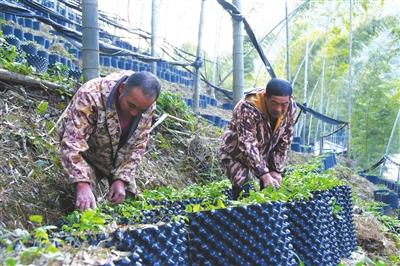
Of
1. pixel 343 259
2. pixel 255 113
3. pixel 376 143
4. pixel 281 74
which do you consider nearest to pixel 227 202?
pixel 255 113

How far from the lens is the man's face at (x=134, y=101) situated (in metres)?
3.00

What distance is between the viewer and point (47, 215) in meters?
3.45

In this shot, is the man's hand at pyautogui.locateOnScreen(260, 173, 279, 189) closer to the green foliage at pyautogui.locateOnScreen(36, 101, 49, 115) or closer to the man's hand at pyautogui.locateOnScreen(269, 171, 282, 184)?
the man's hand at pyautogui.locateOnScreen(269, 171, 282, 184)

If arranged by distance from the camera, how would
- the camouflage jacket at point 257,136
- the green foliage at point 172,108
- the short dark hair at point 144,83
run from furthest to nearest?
1. the green foliage at point 172,108
2. the camouflage jacket at point 257,136
3. the short dark hair at point 144,83

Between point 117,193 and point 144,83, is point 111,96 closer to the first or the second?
point 144,83

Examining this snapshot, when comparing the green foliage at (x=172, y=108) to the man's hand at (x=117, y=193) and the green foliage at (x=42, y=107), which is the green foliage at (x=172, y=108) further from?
the man's hand at (x=117, y=193)

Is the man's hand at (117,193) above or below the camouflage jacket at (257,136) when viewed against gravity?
below

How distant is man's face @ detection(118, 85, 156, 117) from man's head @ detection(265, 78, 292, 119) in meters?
1.07

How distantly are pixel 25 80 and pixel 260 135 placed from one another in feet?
6.88

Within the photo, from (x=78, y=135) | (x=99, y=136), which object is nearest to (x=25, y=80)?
(x=99, y=136)

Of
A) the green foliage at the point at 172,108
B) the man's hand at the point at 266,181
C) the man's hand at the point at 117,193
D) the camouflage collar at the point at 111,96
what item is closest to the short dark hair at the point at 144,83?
the camouflage collar at the point at 111,96

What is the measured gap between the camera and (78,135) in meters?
3.13

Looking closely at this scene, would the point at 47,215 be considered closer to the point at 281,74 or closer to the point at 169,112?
the point at 169,112

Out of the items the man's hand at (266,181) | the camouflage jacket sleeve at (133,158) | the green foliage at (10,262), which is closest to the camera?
the green foliage at (10,262)
